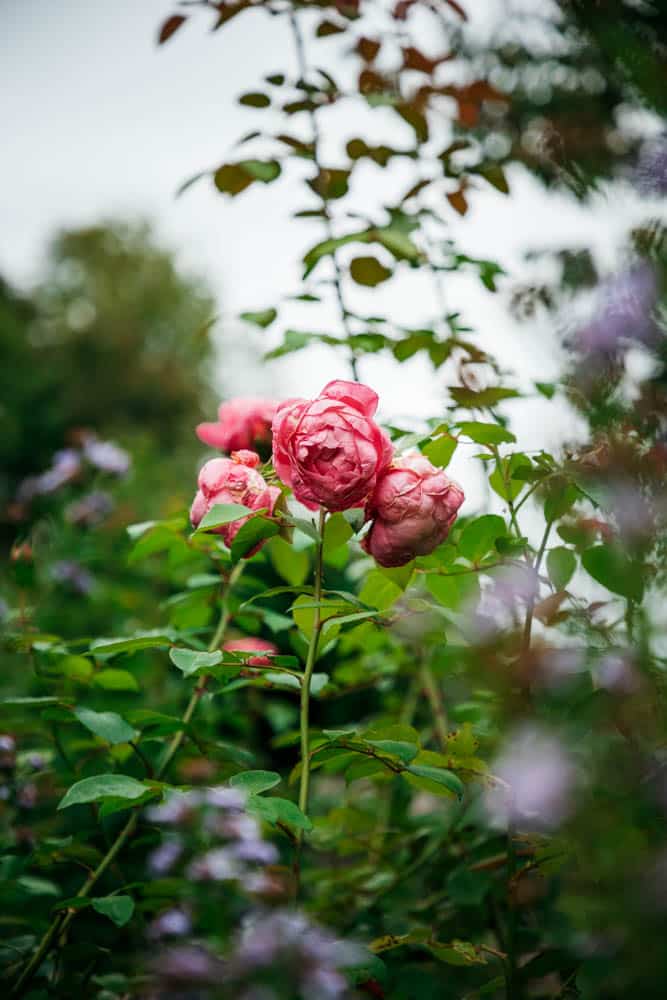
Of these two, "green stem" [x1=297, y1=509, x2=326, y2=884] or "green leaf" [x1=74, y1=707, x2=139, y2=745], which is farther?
"green leaf" [x1=74, y1=707, x2=139, y2=745]

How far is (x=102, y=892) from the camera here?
1.05 meters

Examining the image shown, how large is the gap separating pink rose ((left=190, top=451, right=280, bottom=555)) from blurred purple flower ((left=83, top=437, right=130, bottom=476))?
2065 mm

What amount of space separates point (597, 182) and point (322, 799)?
1.25m

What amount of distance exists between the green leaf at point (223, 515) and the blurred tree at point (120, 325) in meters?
13.9

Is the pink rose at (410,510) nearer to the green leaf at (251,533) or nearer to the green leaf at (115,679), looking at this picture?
the green leaf at (251,533)

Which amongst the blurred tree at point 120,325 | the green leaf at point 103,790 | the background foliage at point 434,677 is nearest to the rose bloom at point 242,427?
the background foliage at point 434,677

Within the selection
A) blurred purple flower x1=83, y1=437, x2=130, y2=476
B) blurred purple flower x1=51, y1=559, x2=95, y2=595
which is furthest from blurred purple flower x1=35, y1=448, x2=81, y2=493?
blurred purple flower x1=51, y1=559, x2=95, y2=595

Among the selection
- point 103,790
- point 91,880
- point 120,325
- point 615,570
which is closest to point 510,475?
point 615,570

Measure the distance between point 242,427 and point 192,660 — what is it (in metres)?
0.40

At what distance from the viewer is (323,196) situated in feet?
3.47

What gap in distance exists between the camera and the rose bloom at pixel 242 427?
39.2 inches

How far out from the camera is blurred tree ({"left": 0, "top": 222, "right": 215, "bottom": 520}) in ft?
54.5

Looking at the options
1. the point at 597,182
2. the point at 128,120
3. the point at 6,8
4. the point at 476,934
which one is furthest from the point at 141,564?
the point at 597,182

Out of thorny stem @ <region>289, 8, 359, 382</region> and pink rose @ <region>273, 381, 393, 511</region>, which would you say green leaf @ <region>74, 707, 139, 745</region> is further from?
thorny stem @ <region>289, 8, 359, 382</region>
